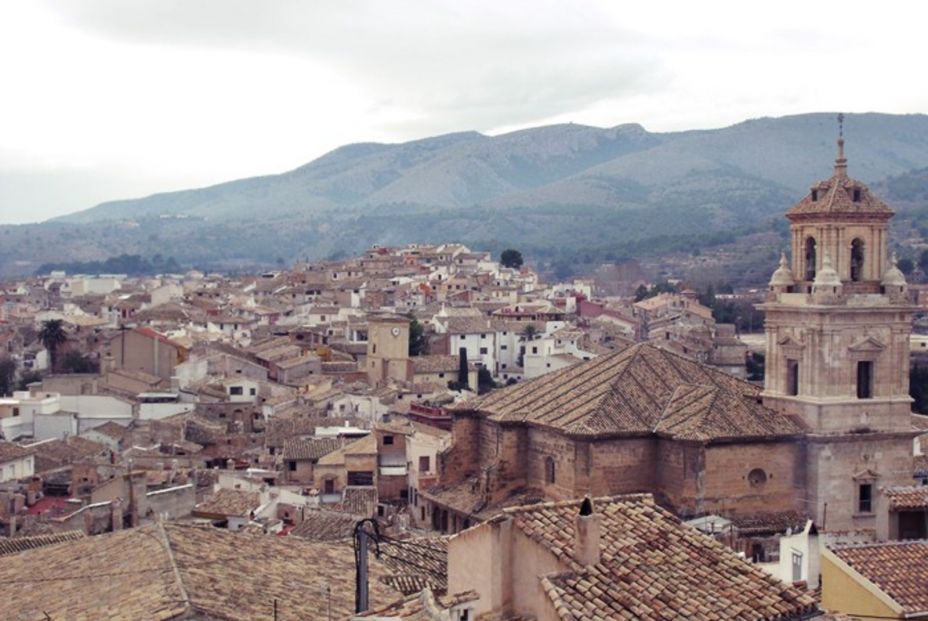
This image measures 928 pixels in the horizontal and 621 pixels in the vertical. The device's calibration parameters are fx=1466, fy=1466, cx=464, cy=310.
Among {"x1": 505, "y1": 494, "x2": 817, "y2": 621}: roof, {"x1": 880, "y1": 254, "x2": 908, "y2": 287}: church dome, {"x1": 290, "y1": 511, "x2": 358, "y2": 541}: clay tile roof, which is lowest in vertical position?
{"x1": 290, "y1": 511, "x2": 358, "y2": 541}: clay tile roof

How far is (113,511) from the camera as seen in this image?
31.4 m

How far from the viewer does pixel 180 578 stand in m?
15.9

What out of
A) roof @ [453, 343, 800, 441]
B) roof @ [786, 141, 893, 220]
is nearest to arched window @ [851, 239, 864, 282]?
roof @ [786, 141, 893, 220]

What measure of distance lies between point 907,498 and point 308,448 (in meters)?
26.1

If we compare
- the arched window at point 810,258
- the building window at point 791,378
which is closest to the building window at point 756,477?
the building window at point 791,378

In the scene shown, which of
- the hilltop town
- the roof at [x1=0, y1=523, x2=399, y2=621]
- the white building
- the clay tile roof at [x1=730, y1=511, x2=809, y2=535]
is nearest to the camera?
the hilltop town

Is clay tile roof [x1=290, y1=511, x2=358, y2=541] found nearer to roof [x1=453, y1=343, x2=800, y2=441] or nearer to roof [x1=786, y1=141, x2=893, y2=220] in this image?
roof [x1=453, y1=343, x2=800, y2=441]

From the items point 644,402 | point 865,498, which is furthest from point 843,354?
point 644,402

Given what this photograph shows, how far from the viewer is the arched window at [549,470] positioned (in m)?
30.0

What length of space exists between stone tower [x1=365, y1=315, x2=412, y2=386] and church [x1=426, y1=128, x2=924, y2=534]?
32312 mm

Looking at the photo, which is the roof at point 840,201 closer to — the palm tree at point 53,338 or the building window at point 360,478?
the building window at point 360,478

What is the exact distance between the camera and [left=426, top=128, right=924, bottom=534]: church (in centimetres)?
2870

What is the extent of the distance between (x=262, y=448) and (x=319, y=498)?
11.1 metres

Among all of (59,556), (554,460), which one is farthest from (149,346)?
(59,556)
